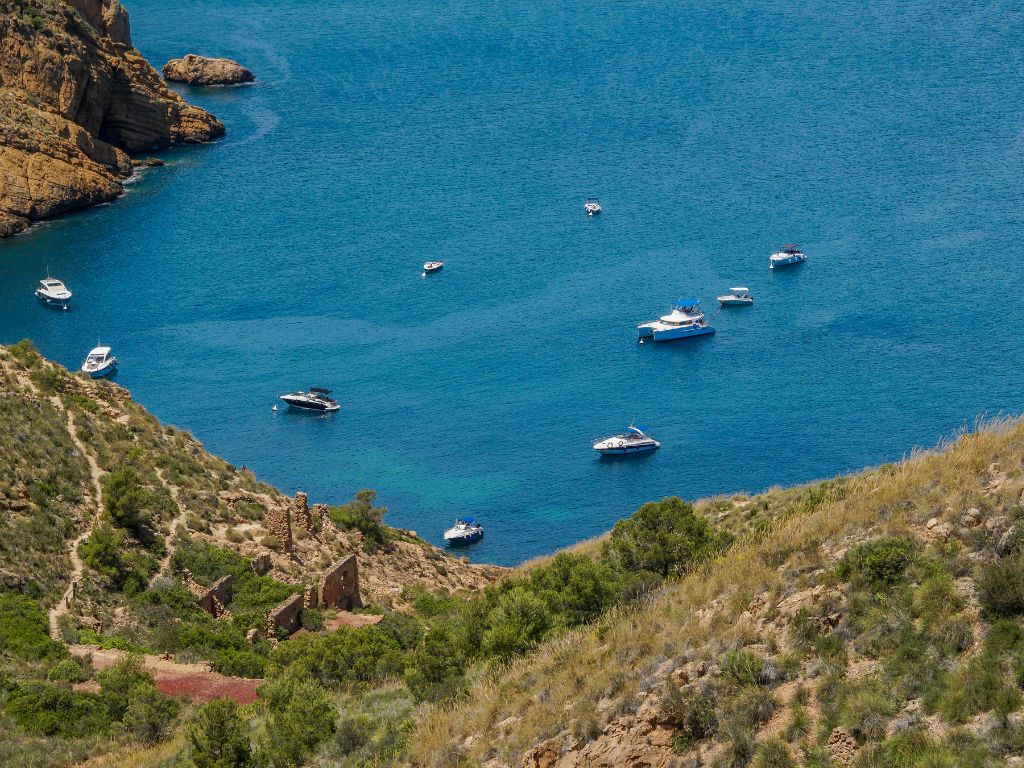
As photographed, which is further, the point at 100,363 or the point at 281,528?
the point at 100,363

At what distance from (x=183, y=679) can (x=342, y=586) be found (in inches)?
401

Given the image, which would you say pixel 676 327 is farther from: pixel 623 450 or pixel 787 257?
pixel 623 450

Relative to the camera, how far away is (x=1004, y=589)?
18516 mm

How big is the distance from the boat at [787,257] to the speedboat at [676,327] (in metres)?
11.7

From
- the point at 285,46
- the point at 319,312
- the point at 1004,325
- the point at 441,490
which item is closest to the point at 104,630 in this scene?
the point at 441,490

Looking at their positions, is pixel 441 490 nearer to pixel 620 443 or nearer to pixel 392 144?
pixel 620 443

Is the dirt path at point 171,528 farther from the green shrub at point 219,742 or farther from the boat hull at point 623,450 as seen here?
the boat hull at point 623,450

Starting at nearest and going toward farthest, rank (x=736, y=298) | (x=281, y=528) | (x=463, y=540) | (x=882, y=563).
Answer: (x=882, y=563) → (x=281, y=528) → (x=463, y=540) → (x=736, y=298)

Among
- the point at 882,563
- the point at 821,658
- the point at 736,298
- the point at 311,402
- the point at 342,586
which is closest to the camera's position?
the point at 821,658

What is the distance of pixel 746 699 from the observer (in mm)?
18922

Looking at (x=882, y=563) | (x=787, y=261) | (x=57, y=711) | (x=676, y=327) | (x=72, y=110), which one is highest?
(x=72, y=110)

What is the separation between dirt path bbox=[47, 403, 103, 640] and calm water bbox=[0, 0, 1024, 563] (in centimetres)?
2773

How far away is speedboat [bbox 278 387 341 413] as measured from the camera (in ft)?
286

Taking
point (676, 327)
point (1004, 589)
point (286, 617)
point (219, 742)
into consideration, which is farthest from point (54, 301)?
point (1004, 589)
